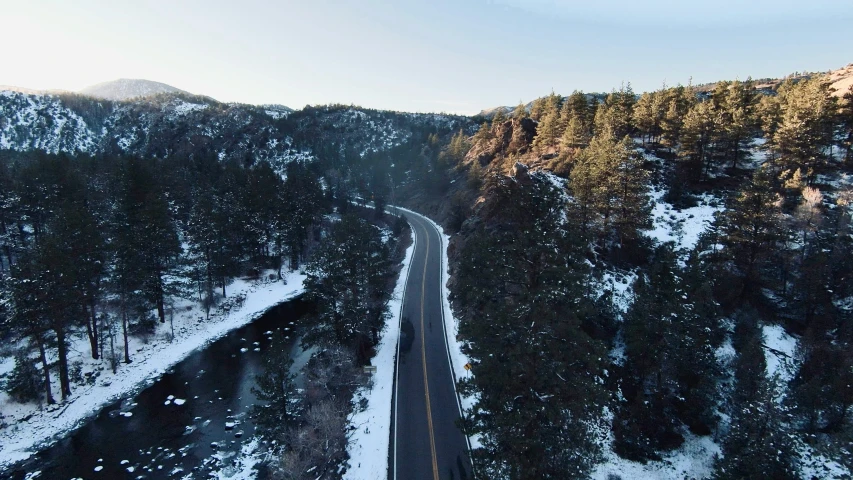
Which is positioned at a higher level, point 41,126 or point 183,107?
point 183,107

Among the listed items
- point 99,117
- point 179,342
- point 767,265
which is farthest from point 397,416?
point 99,117

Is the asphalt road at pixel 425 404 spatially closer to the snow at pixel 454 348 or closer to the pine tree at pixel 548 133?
the snow at pixel 454 348

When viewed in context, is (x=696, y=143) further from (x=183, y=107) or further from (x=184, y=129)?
(x=183, y=107)

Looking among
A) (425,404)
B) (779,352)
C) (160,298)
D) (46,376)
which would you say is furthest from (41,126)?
(779,352)

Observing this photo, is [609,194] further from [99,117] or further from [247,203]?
[99,117]

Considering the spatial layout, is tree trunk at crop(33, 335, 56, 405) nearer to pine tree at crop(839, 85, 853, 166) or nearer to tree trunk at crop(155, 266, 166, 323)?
tree trunk at crop(155, 266, 166, 323)
